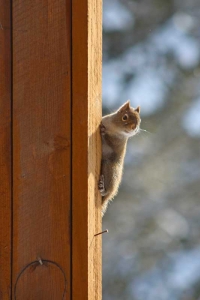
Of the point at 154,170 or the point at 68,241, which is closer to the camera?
the point at 68,241

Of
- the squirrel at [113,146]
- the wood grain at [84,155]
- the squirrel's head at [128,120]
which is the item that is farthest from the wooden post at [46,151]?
the squirrel's head at [128,120]

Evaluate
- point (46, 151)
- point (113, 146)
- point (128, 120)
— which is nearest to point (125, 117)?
point (128, 120)

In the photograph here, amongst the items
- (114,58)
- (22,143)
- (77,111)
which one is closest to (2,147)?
(22,143)

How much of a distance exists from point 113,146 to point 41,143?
0.68 meters

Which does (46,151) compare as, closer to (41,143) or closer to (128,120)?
(41,143)

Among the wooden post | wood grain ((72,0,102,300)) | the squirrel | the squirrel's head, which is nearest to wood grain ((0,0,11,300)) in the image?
the wooden post

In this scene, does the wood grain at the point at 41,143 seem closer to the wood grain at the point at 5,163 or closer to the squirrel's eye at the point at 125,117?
the wood grain at the point at 5,163

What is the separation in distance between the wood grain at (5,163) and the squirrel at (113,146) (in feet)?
1.17

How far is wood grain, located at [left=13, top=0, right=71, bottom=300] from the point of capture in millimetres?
2385

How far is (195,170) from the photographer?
7.22 m

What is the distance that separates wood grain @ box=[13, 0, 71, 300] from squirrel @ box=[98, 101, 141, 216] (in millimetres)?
270

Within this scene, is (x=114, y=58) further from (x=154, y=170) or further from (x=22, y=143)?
(x=22, y=143)

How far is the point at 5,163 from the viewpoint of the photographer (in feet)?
7.86

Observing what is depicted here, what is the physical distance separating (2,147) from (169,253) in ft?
16.0
